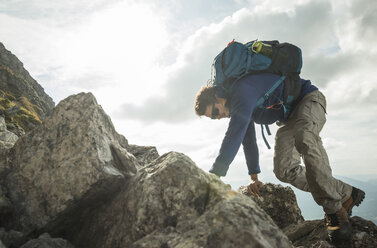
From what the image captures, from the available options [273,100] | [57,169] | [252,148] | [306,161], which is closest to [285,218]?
[252,148]

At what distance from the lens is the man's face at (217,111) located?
23.6 feet

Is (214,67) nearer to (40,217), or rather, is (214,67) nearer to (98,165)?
(98,165)

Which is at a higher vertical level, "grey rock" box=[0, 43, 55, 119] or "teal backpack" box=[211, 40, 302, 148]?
"grey rock" box=[0, 43, 55, 119]

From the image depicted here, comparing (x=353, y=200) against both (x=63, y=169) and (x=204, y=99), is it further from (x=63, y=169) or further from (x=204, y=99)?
(x=63, y=169)

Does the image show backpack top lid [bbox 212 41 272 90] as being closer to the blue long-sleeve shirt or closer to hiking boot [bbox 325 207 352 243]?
the blue long-sleeve shirt

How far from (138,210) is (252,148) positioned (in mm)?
5316

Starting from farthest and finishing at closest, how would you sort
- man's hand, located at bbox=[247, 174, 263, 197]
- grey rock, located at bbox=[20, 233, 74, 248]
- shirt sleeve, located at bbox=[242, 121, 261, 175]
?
shirt sleeve, located at bbox=[242, 121, 261, 175], man's hand, located at bbox=[247, 174, 263, 197], grey rock, located at bbox=[20, 233, 74, 248]

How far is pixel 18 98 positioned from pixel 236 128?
109509 millimetres

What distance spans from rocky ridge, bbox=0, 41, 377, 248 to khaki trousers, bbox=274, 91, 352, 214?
109cm

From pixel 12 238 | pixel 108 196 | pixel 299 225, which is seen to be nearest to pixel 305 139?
pixel 299 225

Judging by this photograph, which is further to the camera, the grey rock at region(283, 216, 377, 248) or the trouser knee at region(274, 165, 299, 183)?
the trouser knee at region(274, 165, 299, 183)

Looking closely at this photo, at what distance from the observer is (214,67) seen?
7219 mm

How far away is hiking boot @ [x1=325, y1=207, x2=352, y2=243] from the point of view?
18.7 ft

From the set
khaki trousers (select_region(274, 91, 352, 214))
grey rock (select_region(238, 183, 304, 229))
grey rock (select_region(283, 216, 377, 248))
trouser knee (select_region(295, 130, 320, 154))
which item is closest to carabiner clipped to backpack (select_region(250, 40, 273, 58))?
khaki trousers (select_region(274, 91, 352, 214))
